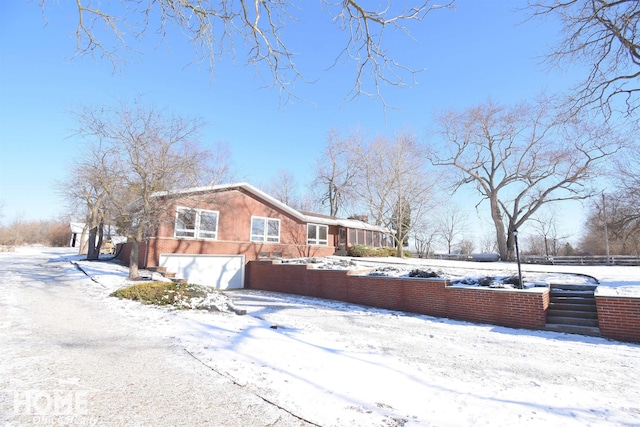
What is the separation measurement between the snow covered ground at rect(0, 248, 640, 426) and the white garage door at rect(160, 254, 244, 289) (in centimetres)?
797

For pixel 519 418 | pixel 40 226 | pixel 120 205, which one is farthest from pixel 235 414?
pixel 40 226

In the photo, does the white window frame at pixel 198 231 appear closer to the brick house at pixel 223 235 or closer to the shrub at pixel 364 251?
the brick house at pixel 223 235

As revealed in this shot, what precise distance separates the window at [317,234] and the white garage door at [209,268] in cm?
638

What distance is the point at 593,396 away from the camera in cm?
393

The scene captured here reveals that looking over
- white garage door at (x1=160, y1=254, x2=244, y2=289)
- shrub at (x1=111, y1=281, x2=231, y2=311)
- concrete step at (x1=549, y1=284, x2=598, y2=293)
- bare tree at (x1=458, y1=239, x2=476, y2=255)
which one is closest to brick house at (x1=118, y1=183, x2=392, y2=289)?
white garage door at (x1=160, y1=254, x2=244, y2=289)

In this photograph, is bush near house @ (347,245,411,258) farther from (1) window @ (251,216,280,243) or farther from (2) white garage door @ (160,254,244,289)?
(2) white garage door @ (160,254,244,289)

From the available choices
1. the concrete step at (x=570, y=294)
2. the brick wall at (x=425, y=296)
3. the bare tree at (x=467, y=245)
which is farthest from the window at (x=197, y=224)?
the bare tree at (x=467, y=245)

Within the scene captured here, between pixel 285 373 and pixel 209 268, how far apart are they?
13883 millimetres

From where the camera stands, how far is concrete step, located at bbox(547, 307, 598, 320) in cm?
757

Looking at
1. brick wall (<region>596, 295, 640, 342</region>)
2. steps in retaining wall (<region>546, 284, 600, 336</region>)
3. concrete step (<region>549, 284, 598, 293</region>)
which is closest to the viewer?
brick wall (<region>596, 295, 640, 342</region>)

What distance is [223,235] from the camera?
682 inches

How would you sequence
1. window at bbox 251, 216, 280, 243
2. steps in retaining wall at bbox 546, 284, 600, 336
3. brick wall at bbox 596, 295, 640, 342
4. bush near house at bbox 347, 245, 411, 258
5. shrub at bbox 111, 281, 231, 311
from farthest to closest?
bush near house at bbox 347, 245, 411, 258
window at bbox 251, 216, 280, 243
shrub at bbox 111, 281, 231, 311
steps in retaining wall at bbox 546, 284, 600, 336
brick wall at bbox 596, 295, 640, 342

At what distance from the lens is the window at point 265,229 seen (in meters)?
19.1

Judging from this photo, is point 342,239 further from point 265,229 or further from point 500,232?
point 500,232
